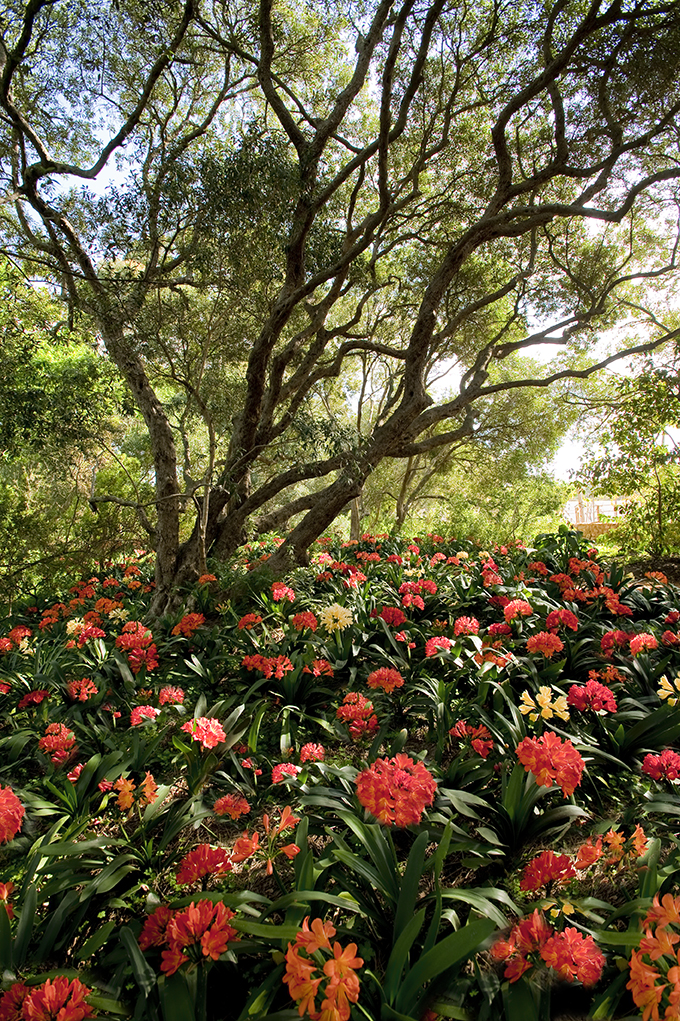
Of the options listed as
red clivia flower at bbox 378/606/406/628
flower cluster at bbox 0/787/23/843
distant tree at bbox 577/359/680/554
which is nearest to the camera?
flower cluster at bbox 0/787/23/843

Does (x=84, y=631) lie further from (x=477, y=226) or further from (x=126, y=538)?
(x=477, y=226)

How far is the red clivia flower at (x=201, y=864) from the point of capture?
1371 millimetres

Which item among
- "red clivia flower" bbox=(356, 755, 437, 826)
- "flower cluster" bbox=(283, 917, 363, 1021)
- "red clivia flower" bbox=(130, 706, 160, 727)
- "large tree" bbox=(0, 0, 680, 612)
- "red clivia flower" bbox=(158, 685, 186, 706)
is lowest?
"red clivia flower" bbox=(158, 685, 186, 706)

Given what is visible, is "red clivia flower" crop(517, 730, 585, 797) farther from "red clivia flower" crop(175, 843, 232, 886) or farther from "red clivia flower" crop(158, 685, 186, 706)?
"red clivia flower" crop(158, 685, 186, 706)

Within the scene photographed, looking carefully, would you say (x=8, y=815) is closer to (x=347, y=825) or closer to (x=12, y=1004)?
(x=12, y=1004)

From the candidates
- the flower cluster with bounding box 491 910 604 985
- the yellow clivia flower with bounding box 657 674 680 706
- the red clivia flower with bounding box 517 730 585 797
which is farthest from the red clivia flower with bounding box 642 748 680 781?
the flower cluster with bounding box 491 910 604 985

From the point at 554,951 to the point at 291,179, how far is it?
5.55 meters

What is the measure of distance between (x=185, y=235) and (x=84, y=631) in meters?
Result: 4.65

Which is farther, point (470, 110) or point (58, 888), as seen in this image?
point (470, 110)

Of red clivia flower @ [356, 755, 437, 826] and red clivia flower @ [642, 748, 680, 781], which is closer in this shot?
red clivia flower @ [356, 755, 437, 826]

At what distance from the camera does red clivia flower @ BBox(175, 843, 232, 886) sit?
54.0 inches

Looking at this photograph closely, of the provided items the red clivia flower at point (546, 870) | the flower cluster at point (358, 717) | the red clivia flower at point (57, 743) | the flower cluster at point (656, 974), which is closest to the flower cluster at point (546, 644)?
the flower cluster at point (358, 717)

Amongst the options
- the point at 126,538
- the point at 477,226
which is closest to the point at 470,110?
the point at 477,226

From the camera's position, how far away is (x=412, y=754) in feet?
6.99
